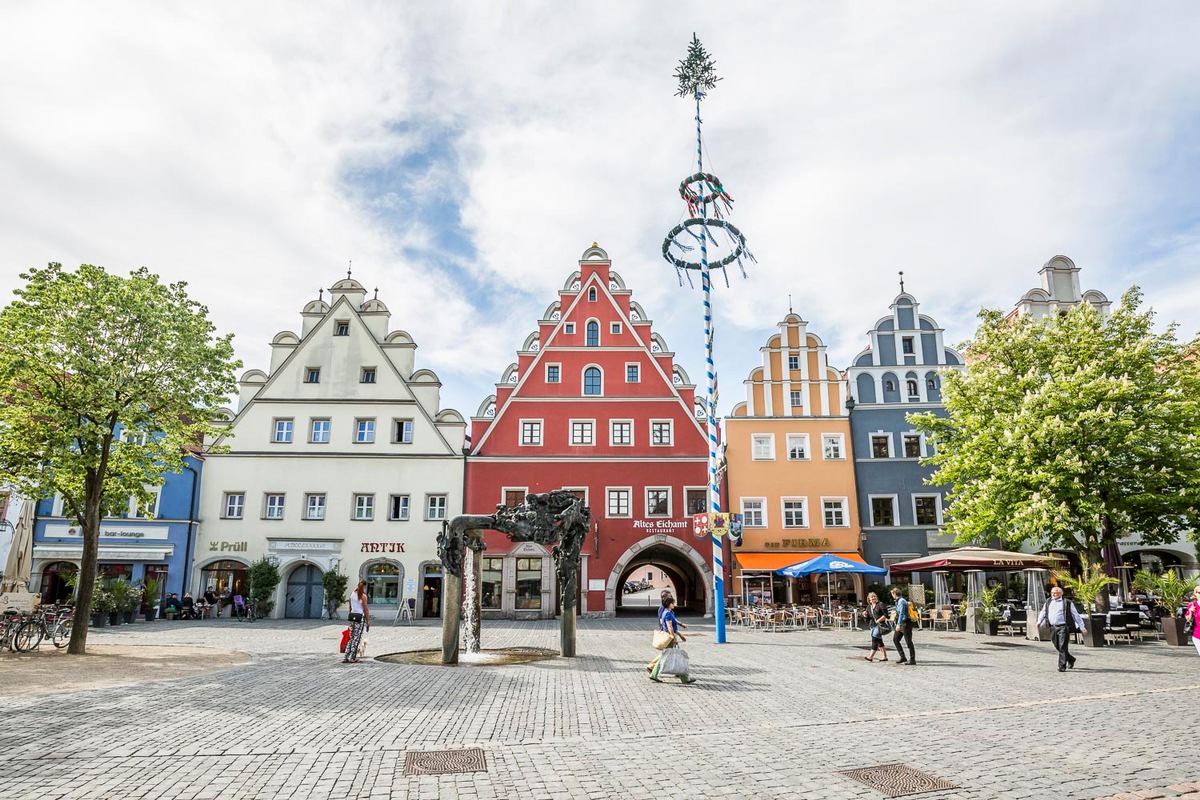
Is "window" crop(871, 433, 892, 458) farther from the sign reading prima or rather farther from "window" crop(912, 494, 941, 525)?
the sign reading prima

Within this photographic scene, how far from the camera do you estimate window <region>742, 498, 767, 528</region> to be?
33.7 metres

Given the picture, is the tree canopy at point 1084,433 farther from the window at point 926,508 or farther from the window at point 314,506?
the window at point 314,506

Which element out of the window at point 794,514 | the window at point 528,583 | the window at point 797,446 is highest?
the window at point 797,446

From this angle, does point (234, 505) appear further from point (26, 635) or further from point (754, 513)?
point (754, 513)

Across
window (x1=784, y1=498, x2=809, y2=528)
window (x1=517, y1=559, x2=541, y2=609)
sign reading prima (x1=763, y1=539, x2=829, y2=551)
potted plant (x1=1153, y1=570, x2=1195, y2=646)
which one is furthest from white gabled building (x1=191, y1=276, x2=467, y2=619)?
potted plant (x1=1153, y1=570, x2=1195, y2=646)

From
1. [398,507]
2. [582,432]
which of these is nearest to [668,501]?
[582,432]

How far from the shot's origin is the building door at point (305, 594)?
108 feet

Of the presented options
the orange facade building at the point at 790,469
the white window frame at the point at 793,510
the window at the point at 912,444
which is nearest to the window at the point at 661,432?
the orange facade building at the point at 790,469

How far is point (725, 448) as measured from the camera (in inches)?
1368

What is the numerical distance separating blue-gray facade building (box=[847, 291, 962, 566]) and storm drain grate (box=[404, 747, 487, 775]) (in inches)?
1141

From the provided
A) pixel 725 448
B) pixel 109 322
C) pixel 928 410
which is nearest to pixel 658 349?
pixel 725 448

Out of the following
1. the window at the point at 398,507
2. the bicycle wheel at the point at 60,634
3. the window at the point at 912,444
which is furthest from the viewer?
the window at the point at 912,444

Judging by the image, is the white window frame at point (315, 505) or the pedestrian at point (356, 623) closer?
the pedestrian at point (356, 623)

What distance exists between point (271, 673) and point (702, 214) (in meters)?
16.8
